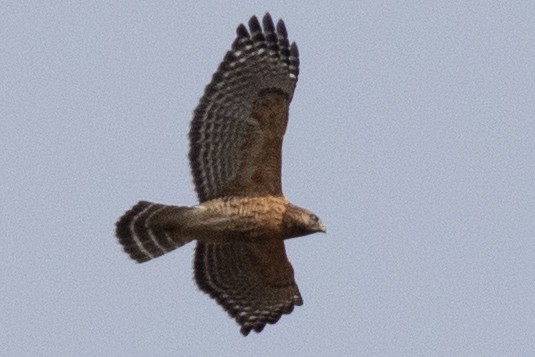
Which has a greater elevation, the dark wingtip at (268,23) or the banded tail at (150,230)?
the dark wingtip at (268,23)

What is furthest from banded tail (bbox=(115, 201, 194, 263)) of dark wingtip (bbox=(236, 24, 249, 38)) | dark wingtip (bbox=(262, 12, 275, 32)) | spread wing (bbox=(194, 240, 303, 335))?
dark wingtip (bbox=(262, 12, 275, 32))

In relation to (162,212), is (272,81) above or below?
above

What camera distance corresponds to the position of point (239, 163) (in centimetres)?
1914

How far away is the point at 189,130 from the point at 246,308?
2.06 metres

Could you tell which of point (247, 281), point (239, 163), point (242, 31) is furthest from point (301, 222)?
point (242, 31)

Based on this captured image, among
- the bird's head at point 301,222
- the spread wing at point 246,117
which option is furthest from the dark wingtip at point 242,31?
the bird's head at point 301,222

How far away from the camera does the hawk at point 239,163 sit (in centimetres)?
1892

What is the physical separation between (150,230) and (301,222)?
4.89 ft

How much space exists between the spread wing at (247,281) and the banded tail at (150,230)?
1.96 feet

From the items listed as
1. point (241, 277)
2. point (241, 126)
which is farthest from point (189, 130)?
point (241, 277)

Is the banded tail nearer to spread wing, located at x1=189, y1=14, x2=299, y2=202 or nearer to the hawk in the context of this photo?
the hawk

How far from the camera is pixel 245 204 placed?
19.0 meters

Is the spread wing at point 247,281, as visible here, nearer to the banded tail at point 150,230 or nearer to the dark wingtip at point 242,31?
the banded tail at point 150,230

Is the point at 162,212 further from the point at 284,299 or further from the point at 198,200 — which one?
the point at 284,299
